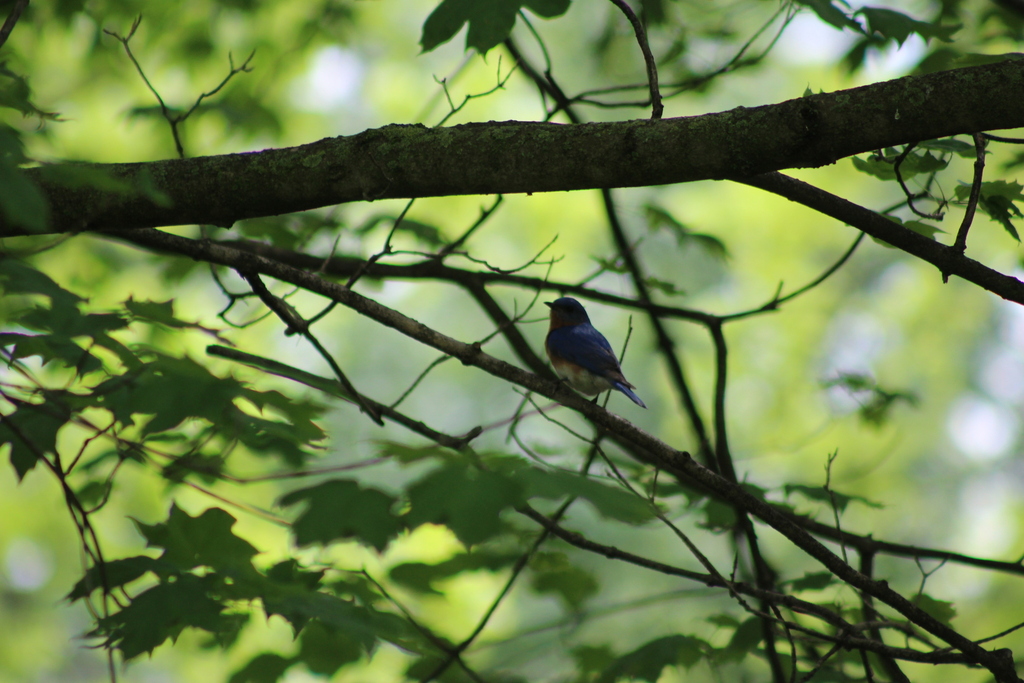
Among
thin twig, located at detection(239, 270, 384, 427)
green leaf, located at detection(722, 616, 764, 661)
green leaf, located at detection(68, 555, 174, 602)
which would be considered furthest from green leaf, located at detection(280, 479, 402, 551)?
green leaf, located at detection(722, 616, 764, 661)

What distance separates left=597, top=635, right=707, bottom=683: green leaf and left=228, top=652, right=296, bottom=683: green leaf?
1.32m

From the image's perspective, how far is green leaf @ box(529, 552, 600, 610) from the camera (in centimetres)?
376

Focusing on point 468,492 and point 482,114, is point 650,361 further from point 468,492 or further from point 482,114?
point 468,492

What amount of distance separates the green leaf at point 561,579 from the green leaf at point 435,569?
0.33 meters

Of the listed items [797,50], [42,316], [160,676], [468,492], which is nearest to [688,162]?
[468,492]

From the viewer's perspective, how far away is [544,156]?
2152 millimetres

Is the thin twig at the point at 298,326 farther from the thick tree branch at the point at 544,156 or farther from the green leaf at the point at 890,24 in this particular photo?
the green leaf at the point at 890,24

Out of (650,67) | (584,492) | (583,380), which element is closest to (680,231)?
(583,380)

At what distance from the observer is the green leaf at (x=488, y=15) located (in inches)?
95.0

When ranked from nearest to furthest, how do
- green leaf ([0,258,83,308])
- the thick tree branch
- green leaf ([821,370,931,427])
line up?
green leaf ([0,258,83,308])
the thick tree branch
green leaf ([821,370,931,427])

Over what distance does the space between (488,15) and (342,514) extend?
1.76 metres

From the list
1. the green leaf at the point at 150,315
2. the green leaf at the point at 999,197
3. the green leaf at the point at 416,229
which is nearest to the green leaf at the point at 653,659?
the green leaf at the point at 999,197

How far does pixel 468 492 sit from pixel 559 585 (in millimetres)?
2617

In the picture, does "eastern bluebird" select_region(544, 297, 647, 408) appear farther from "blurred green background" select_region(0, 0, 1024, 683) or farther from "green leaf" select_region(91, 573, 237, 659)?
"blurred green background" select_region(0, 0, 1024, 683)
